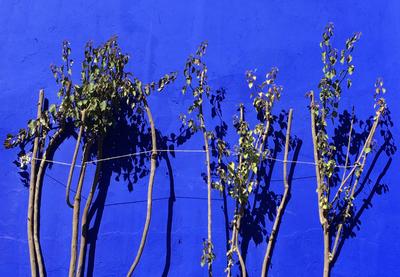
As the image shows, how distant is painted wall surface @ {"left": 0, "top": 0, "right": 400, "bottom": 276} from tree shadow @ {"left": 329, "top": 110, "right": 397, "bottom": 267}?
3 cm

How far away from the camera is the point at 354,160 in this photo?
12.1ft

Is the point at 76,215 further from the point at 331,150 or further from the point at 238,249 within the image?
the point at 331,150

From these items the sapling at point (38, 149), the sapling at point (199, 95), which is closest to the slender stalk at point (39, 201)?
the sapling at point (38, 149)

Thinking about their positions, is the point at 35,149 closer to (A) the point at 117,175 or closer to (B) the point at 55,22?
(A) the point at 117,175

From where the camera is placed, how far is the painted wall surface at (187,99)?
3.51 m

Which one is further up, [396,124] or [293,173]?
[396,124]

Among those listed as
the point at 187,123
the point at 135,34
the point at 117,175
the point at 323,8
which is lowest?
the point at 117,175

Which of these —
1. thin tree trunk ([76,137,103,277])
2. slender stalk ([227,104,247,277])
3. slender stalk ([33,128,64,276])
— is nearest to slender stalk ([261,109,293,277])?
slender stalk ([227,104,247,277])

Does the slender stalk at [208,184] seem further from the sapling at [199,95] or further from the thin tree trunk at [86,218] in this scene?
the thin tree trunk at [86,218]

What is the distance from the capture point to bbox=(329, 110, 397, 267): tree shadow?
363 centimetres

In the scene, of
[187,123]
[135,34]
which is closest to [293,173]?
[187,123]

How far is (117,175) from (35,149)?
1.65 ft

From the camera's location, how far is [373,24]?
12.6ft

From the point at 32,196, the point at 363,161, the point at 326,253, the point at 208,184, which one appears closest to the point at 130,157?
the point at 208,184
